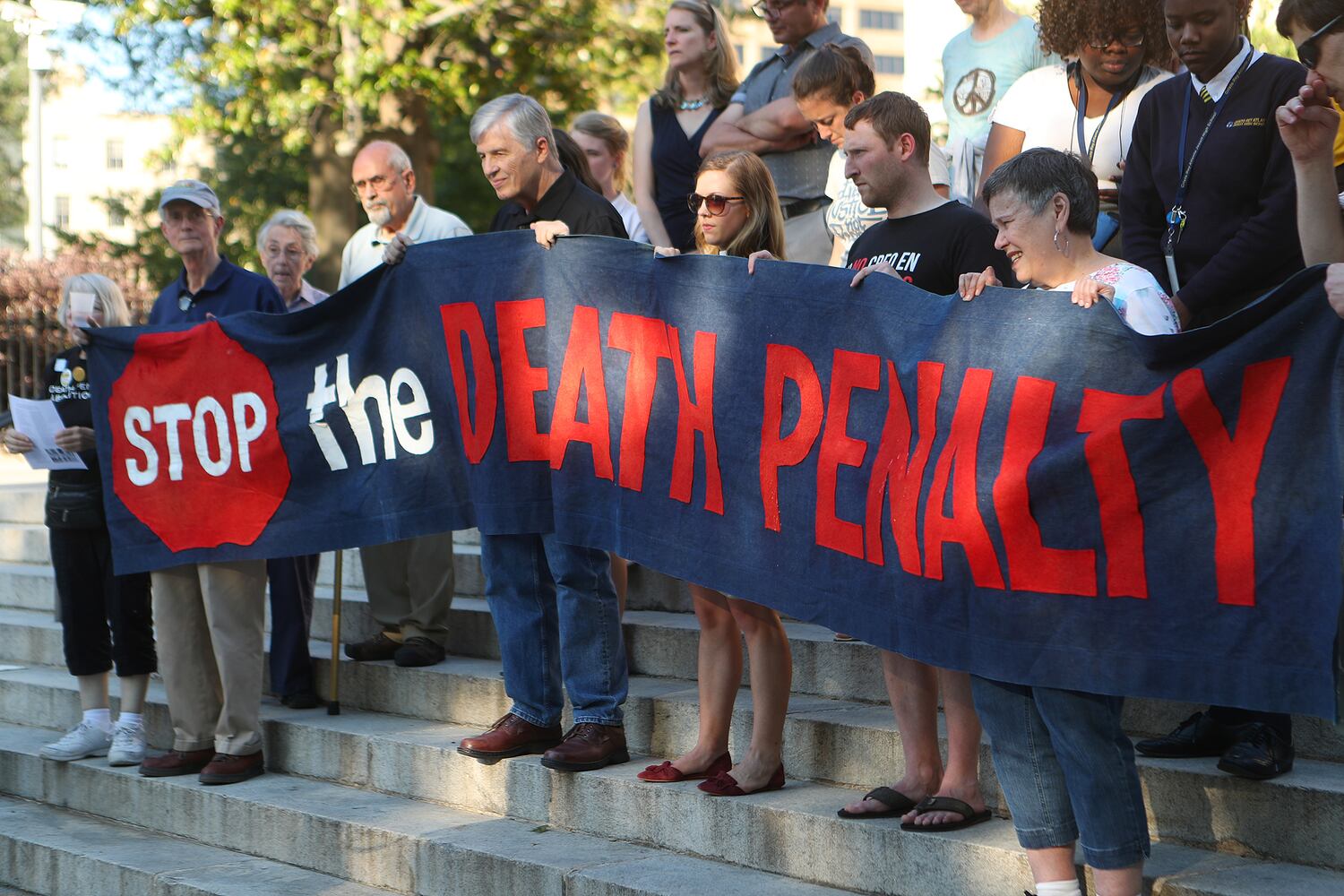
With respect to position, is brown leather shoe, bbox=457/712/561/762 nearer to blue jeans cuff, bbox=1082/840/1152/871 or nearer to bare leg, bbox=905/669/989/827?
Answer: bare leg, bbox=905/669/989/827

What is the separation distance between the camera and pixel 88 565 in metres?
6.48

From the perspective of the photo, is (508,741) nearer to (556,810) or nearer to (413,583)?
(556,810)

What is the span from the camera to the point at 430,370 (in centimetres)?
555

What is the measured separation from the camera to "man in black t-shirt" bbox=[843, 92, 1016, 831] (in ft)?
13.8

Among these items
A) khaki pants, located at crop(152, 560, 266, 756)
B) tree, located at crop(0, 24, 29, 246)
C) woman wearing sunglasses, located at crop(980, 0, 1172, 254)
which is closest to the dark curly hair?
woman wearing sunglasses, located at crop(980, 0, 1172, 254)

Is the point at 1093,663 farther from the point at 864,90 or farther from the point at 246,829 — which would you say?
the point at 246,829

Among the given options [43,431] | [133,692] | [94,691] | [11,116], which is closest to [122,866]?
[133,692]

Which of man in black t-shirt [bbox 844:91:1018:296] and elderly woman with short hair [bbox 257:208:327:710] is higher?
man in black t-shirt [bbox 844:91:1018:296]

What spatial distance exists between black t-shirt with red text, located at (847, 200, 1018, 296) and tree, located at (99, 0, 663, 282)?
13346 mm

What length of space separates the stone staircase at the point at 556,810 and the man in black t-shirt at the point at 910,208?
138cm

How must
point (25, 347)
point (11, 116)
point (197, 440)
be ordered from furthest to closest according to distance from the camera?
point (11, 116) → point (25, 347) → point (197, 440)

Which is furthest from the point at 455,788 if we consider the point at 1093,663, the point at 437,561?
the point at 1093,663

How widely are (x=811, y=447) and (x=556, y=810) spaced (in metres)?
1.65

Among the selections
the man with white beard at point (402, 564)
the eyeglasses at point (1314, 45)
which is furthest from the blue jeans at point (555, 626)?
the eyeglasses at point (1314, 45)
